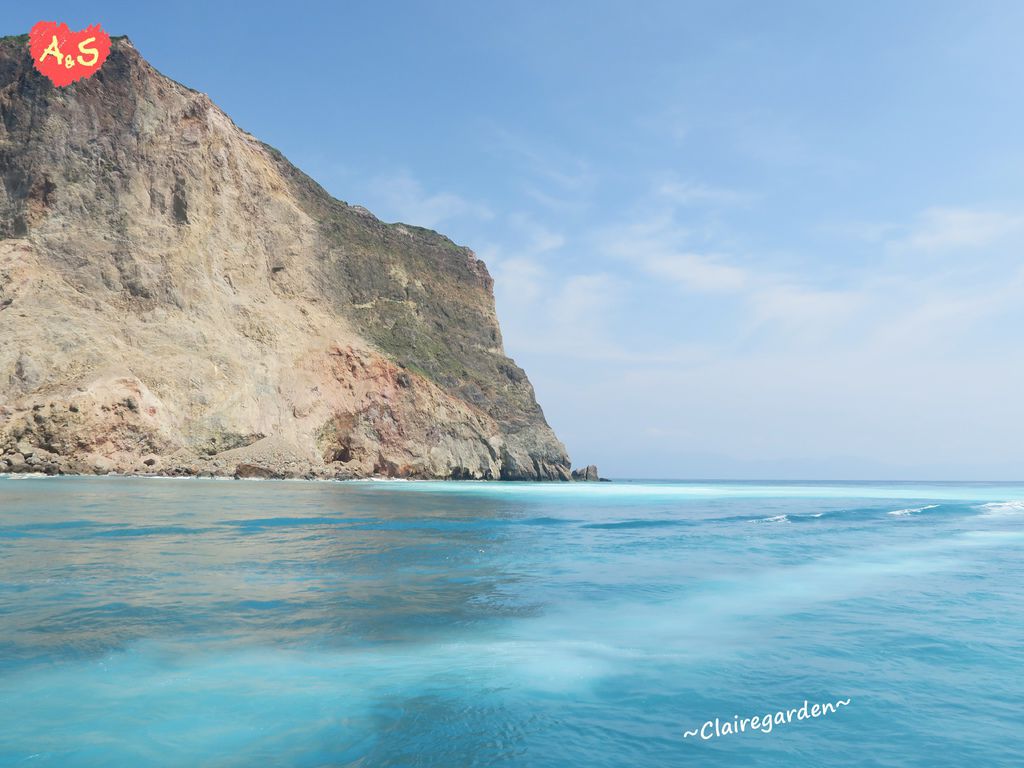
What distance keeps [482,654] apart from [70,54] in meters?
61.5

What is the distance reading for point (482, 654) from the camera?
20.3 ft

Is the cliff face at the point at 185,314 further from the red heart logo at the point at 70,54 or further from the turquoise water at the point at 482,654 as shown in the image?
the turquoise water at the point at 482,654

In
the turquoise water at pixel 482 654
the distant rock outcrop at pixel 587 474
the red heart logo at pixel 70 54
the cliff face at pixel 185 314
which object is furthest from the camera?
the distant rock outcrop at pixel 587 474

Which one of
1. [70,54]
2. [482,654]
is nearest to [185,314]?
[70,54]

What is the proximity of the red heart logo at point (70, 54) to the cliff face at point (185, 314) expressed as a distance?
83 centimetres

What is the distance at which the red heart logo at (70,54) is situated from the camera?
49875 mm

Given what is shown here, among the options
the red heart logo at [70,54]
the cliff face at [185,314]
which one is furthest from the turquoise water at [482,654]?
the red heart logo at [70,54]

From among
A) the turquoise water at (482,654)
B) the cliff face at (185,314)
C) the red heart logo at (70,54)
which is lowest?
the turquoise water at (482,654)

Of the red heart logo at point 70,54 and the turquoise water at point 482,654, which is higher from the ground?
the red heart logo at point 70,54

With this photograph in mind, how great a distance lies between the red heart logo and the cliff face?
826 mm

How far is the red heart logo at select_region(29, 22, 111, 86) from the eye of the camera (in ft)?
164

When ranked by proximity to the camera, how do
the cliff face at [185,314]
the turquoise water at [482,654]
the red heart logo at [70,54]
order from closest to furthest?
1. the turquoise water at [482,654]
2. the cliff face at [185,314]
3. the red heart logo at [70,54]

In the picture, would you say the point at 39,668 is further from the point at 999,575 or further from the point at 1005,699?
the point at 999,575

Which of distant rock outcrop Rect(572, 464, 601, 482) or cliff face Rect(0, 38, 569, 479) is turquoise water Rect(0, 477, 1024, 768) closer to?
cliff face Rect(0, 38, 569, 479)
